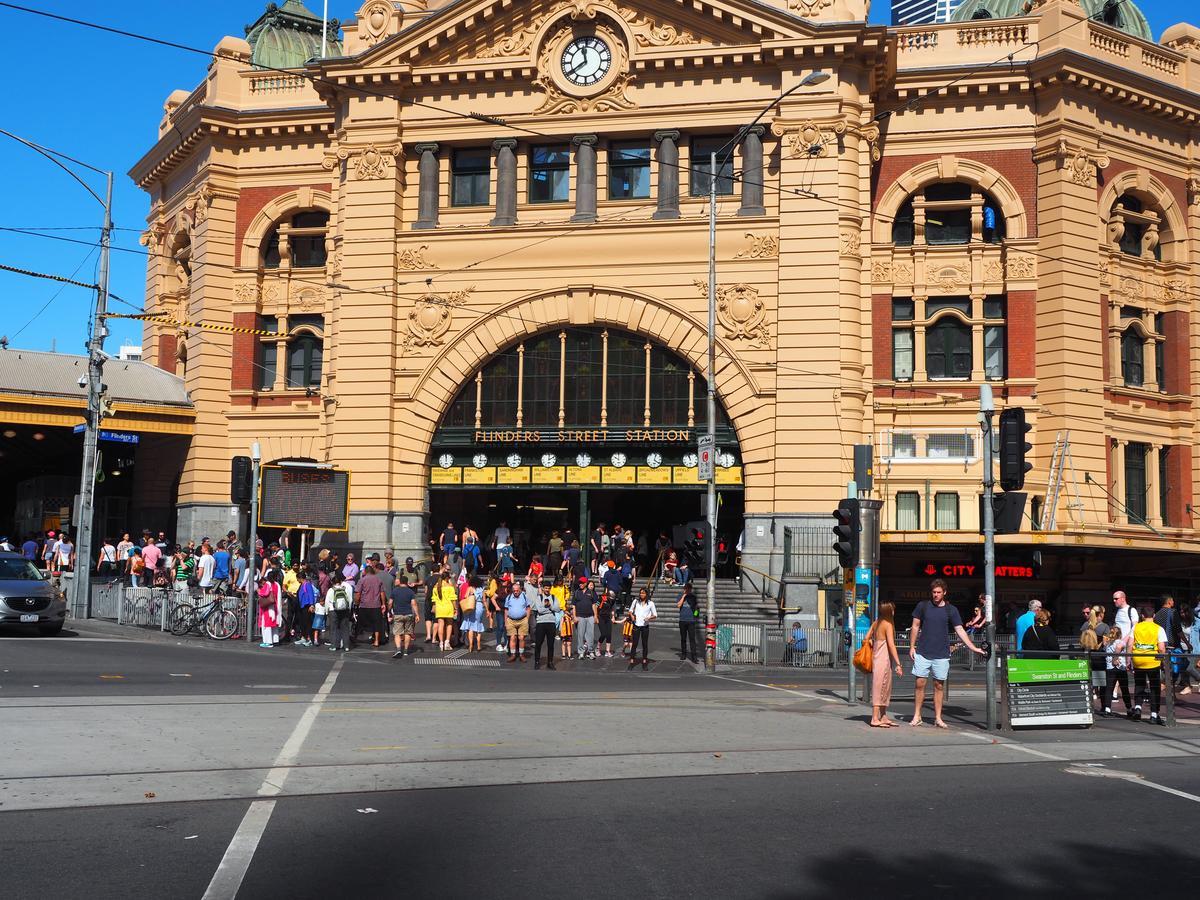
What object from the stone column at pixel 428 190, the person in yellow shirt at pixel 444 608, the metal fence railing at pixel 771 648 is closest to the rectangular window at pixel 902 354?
the metal fence railing at pixel 771 648

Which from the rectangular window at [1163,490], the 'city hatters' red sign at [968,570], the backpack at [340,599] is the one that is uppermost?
the rectangular window at [1163,490]

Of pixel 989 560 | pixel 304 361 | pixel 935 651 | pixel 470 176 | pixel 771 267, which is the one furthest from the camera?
pixel 304 361

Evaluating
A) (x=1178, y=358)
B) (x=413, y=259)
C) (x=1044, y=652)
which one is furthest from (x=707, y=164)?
(x=1044, y=652)

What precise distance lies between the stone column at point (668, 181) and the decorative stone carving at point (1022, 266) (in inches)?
425

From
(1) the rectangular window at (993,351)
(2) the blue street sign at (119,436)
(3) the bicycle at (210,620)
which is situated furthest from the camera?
(2) the blue street sign at (119,436)

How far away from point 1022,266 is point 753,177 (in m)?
9.14

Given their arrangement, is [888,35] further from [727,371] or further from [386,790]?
[386,790]

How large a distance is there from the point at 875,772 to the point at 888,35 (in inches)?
1133

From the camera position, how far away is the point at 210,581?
1307 inches

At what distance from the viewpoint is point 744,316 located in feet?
122

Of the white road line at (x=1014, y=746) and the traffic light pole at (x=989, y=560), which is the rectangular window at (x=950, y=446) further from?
the white road line at (x=1014, y=746)

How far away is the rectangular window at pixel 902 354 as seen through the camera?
1582 inches

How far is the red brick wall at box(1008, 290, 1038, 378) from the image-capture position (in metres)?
39.0

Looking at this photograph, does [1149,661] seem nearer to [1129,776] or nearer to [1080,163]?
[1129,776]
